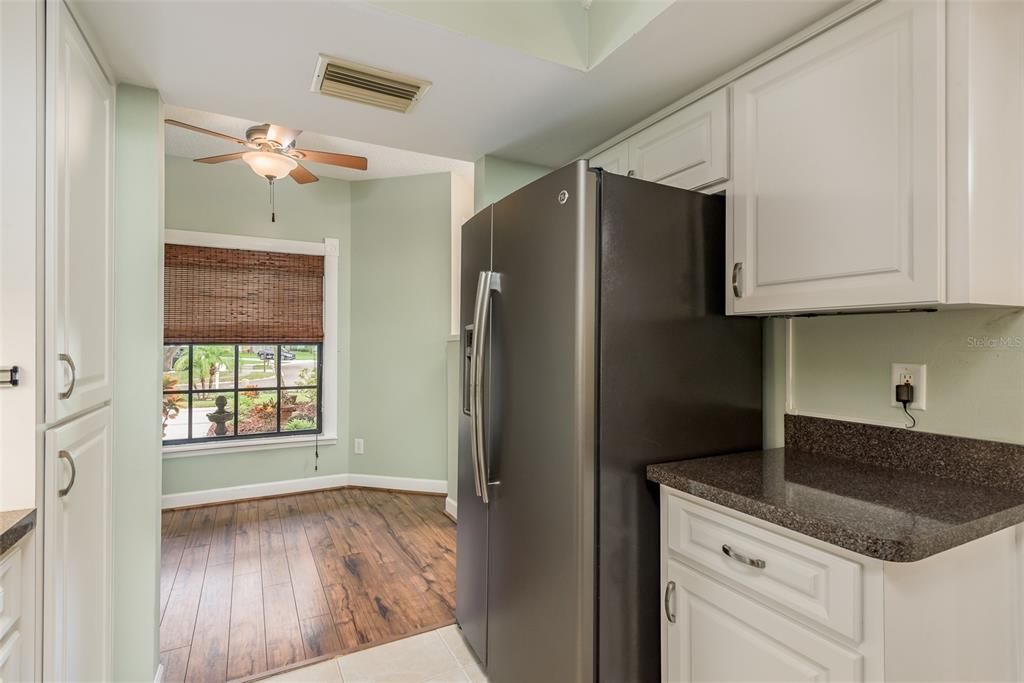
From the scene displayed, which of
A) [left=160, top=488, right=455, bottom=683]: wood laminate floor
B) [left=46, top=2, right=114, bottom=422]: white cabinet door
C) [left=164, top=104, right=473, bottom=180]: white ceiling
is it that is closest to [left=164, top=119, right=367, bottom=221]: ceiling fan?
[left=164, top=104, right=473, bottom=180]: white ceiling

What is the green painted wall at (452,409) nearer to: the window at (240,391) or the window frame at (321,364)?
the window frame at (321,364)

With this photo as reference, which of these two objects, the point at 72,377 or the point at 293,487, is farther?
the point at 293,487

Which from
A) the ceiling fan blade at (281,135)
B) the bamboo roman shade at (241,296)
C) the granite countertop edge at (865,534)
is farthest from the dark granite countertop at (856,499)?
the bamboo roman shade at (241,296)

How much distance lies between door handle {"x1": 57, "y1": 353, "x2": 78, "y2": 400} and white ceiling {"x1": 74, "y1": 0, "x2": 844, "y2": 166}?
0.90 meters

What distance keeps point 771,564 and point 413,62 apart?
65.5 inches

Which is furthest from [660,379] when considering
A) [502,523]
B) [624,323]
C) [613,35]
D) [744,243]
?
[613,35]

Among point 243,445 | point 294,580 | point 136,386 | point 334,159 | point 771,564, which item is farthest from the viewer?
point 243,445

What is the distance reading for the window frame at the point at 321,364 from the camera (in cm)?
382

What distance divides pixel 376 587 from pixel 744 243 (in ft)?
7.64

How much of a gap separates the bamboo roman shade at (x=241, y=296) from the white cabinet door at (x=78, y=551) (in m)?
2.47

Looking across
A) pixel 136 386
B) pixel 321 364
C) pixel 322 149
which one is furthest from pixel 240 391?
pixel 136 386

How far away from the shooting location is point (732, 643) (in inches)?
46.1

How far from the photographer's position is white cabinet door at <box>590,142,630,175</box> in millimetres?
2016

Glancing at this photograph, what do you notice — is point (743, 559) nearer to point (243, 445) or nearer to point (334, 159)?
point (334, 159)
